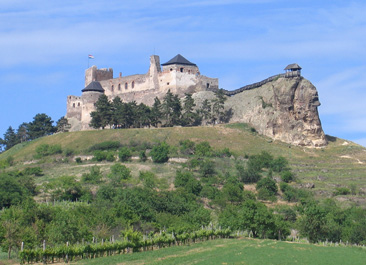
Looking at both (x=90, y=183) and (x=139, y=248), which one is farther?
(x=90, y=183)

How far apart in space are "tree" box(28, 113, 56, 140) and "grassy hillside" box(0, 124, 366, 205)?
241 inches

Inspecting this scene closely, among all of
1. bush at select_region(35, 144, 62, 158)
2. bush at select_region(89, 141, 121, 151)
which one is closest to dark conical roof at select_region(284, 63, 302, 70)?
bush at select_region(89, 141, 121, 151)

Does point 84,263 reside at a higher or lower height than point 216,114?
lower

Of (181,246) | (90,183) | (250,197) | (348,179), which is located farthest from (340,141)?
(181,246)

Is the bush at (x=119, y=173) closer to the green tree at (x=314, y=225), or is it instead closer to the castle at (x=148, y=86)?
the castle at (x=148, y=86)

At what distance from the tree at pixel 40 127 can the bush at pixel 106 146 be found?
17279mm

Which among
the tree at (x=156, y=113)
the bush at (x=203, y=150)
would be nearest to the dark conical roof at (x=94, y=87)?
the tree at (x=156, y=113)

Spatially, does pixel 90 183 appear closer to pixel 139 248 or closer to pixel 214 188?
pixel 214 188

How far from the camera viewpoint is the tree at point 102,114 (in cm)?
9106

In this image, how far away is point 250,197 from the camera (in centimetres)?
6994

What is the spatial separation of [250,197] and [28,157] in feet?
108

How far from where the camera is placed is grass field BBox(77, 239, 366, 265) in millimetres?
38594

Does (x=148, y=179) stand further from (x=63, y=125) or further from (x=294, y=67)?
(x=63, y=125)

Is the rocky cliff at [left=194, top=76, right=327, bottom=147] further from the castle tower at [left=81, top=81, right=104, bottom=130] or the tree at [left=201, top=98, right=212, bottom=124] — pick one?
the castle tower at [left=81, top=81, right=104, bottom=130]
